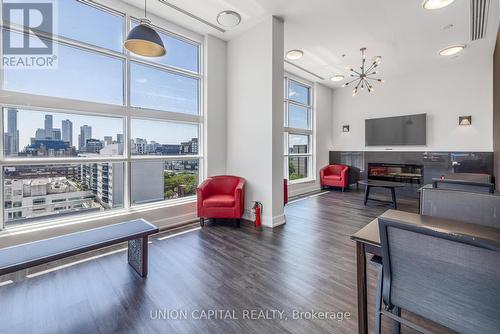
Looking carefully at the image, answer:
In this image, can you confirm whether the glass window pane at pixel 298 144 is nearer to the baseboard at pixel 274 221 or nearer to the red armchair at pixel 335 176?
the red armchair at pixel 335 176

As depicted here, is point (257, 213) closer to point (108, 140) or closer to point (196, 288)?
point (196, 288)

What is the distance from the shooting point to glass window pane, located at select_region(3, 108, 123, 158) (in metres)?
2.62

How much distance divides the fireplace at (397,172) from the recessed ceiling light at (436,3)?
4.16 metres

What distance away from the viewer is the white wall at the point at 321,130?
7062 mm

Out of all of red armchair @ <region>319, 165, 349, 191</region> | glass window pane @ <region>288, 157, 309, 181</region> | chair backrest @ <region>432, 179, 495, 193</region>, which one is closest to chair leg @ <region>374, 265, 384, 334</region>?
chair backrest @ <region>432, 179, 495, 193</region>

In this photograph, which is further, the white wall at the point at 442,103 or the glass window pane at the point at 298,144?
the glass window pane at the point at 298,144

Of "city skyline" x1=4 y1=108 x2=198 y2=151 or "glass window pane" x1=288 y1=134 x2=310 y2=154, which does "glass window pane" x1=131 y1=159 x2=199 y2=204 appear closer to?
"city skyline" x1=4 y1=108 x2=198 y2=151

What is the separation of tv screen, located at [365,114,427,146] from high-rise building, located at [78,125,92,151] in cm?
708

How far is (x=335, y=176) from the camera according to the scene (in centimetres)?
703

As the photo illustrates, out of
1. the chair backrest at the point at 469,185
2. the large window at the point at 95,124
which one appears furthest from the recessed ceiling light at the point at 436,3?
the large window at the point at 95,124

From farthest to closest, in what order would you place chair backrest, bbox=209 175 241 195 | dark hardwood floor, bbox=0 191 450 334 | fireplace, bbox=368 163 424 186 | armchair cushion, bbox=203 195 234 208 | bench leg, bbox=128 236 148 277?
1. fireplace, bbox=368 163 424 186
2. chair backrest, bbox=209 175 241 195
3. armchair cushion, bbox=203 195 234 208
4. bench leg, bbox=128 236 148 277
5. dark hardwood floor, bbox=0 191 450 334

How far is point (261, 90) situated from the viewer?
12.5ft

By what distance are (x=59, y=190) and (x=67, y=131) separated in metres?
0.78

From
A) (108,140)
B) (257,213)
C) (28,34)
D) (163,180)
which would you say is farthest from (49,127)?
(257,213)
